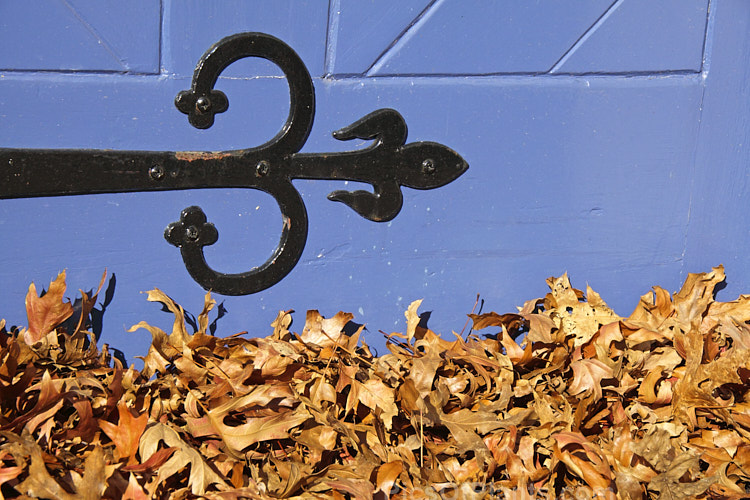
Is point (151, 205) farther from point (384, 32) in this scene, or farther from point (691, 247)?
point (691, 247)

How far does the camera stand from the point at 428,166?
4.18 ft

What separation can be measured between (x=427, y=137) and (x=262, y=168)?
30cm

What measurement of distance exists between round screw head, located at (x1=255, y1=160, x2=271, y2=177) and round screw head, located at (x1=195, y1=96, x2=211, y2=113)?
13 cm

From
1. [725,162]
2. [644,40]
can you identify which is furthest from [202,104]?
[725,162]

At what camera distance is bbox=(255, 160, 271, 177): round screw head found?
3.93 feet

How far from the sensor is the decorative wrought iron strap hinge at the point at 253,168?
3.61ft

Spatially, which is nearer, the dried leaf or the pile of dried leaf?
the pile of dried leaf

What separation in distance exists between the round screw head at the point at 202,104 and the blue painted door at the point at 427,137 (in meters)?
0.04

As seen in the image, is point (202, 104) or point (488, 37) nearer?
point (202, 104)

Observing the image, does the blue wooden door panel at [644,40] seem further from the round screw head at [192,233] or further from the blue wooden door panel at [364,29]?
the round screw head at [192,233]

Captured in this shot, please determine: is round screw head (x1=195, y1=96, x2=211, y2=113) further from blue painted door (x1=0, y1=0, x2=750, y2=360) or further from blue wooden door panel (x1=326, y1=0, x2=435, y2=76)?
blue wooden door panel (x1=326, y1=0, x2=435, y2=76)

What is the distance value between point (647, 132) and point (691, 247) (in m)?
0.26

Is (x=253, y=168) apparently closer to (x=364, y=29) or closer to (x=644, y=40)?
(x=364, y=29)

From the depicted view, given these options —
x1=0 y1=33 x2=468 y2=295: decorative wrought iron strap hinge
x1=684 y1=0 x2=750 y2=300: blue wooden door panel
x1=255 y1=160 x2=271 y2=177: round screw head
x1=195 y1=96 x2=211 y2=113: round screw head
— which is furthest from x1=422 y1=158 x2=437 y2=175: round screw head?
x1=684 y1=0 x2=750 y2=300: blue wooden door panel
